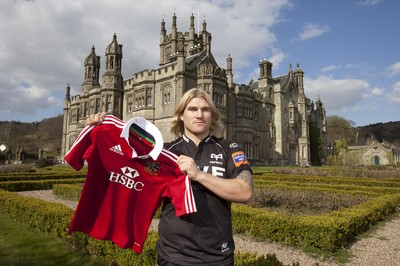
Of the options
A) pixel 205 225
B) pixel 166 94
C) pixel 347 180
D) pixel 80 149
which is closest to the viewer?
pixel 205 225

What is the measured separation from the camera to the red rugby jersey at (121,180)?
249 centimetres

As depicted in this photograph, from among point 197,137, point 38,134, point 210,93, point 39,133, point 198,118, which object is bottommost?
point 197,137

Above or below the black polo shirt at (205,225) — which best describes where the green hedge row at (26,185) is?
below

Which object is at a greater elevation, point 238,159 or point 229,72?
point 229,72

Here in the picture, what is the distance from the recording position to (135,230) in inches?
103

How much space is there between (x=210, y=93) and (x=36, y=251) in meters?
22.8

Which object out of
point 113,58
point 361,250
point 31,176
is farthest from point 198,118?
point 113,58

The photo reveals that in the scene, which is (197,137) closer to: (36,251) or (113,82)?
(36,251)

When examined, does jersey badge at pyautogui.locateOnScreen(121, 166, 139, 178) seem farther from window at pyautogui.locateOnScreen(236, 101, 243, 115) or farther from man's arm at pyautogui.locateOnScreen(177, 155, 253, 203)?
window at pyautogui.locateOnScreen(236, 101, 243, 115)

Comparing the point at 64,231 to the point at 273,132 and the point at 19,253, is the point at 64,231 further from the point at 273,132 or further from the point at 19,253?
the point at 273,132

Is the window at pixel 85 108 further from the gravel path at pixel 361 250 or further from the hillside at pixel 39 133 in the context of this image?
the hillside at pixel 39 133

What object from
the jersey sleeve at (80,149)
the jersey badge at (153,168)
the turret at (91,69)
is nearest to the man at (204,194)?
the jersey badge at (153,168)

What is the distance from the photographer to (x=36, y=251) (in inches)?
244

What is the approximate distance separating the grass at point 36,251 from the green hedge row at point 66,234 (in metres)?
0.16
